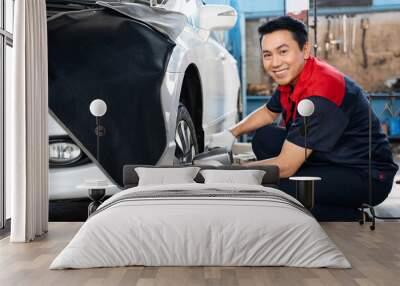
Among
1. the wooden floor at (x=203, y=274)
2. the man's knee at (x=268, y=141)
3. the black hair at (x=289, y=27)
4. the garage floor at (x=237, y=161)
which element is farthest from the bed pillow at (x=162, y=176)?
the black hair at (x=289, y=27)

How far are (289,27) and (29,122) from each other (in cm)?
236

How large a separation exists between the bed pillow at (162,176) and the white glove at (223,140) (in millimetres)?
624

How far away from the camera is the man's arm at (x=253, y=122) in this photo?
17.5ft

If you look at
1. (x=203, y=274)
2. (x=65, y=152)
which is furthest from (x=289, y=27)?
(x=203, y=274)

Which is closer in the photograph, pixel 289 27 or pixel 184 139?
pixel 184 139

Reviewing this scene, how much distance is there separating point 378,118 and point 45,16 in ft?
9.46

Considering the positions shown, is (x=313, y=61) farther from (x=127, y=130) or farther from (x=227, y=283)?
(x=227, y=283)

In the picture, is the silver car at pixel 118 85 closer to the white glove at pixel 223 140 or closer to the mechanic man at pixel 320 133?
the white glove at pixel 223 140

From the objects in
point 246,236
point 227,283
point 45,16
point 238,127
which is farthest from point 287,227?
point 45,16

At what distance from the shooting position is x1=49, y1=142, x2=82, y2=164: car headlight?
459 cm

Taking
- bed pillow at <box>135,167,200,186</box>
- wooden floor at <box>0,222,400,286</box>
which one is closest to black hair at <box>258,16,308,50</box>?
bed pillow at <box>135,167,200,186</box>

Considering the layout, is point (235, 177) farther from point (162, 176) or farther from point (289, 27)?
point (289, 27)

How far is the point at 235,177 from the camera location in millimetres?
4648

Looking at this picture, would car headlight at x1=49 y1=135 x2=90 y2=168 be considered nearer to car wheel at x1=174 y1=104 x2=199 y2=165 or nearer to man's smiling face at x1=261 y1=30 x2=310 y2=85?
car wheel at x1=174 y1=104 x2=199 y2=165
